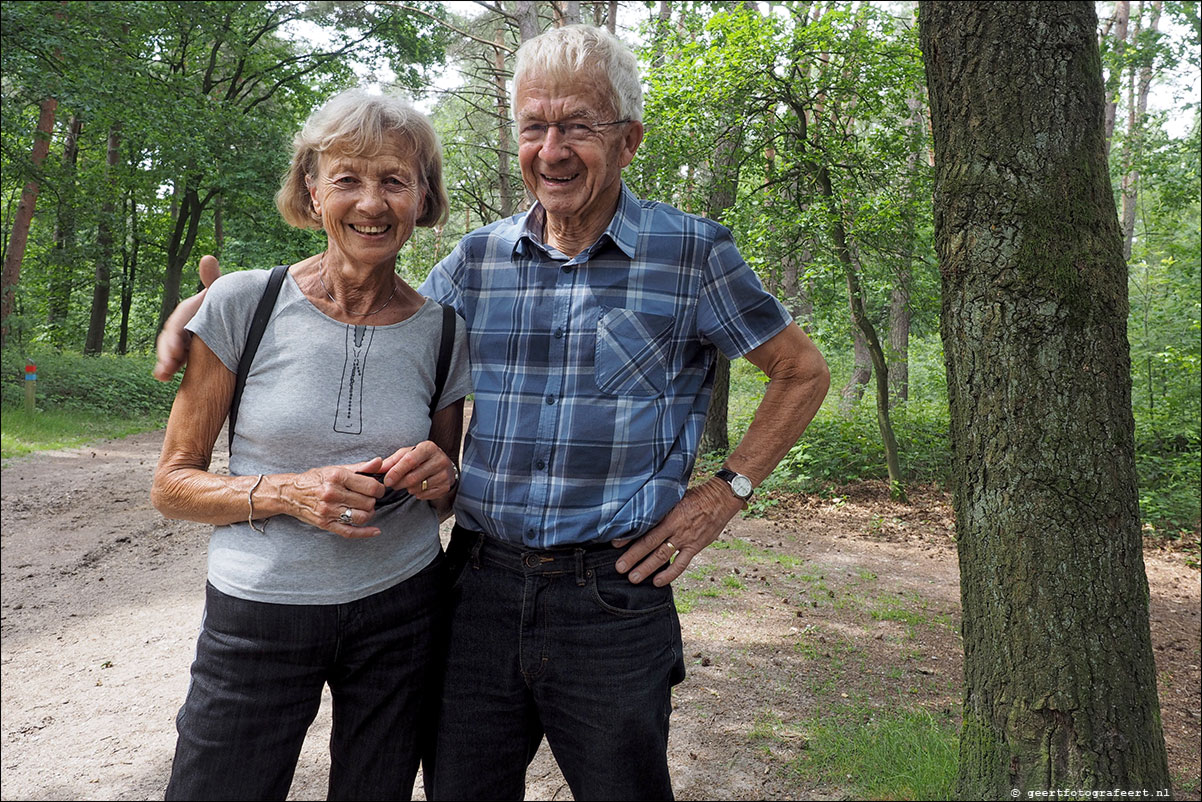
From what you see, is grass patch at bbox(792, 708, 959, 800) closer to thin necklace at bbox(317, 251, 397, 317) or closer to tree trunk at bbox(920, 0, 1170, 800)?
tree trunk at bbox(920, 0, 1170, 800)

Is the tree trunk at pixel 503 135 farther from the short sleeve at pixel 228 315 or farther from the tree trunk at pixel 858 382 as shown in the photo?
the short sleeve at pixel 228 315

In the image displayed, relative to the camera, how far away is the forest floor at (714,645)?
12.1ft

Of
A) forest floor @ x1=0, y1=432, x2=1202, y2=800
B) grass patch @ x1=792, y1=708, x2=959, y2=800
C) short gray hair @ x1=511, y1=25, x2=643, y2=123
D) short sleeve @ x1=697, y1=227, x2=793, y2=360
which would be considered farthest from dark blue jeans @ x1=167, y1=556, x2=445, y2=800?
grass patch @ x1=792, y1=708, x2=959, y2=800

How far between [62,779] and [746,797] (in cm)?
287

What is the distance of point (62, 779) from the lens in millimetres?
3549

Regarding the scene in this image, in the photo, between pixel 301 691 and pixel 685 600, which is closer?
Result: pixel 301 691

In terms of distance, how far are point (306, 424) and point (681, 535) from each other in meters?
0.93

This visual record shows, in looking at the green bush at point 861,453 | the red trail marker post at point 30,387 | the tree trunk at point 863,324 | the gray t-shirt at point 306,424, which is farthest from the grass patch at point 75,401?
the gray t-shirt at point 306,424


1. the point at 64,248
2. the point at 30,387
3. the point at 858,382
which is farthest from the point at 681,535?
the point at 64,248

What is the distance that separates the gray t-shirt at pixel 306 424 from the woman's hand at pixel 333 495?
85mm

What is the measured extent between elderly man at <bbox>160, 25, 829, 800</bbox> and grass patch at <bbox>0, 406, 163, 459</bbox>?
10.7 metres

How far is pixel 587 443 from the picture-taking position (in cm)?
200

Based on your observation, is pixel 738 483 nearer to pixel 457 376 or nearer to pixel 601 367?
pixel 601 367

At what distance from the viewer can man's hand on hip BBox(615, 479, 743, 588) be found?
201cm
